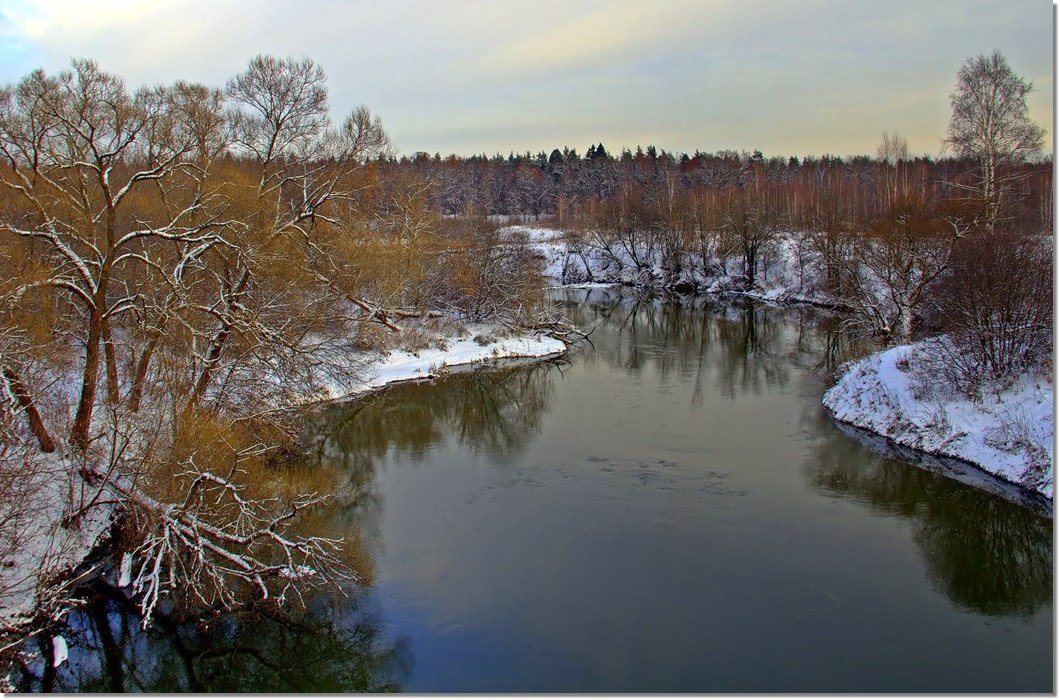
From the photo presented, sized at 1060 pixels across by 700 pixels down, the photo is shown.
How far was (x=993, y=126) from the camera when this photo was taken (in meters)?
23.5

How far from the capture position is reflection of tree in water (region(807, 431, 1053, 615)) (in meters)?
10.7

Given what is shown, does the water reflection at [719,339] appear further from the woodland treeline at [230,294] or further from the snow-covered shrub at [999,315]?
the snow-covered shrub at [999,315]

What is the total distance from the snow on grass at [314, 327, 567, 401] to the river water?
3.49 m

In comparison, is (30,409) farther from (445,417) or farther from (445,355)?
(445,355)

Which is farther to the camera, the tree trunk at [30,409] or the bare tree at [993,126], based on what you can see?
the bare tree at [993,126]

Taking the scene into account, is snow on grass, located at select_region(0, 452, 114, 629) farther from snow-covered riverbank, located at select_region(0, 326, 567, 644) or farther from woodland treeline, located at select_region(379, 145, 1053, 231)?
woodland treeline, located at select_region(379, 145, 1053, 231)

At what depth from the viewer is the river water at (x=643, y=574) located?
349 inches

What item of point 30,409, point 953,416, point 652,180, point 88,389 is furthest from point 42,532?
point 652,180

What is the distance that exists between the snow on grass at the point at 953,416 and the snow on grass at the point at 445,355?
11.0 meters

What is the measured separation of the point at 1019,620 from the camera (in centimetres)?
989

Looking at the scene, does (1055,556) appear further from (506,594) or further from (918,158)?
(918,158)

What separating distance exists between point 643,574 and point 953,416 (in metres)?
8.74

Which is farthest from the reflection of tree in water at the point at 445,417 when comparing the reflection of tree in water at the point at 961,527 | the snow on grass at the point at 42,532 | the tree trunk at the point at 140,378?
the reflection of tree in water at the point at 961,527

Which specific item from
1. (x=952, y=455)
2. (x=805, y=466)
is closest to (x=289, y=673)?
(x=805, y=466)
